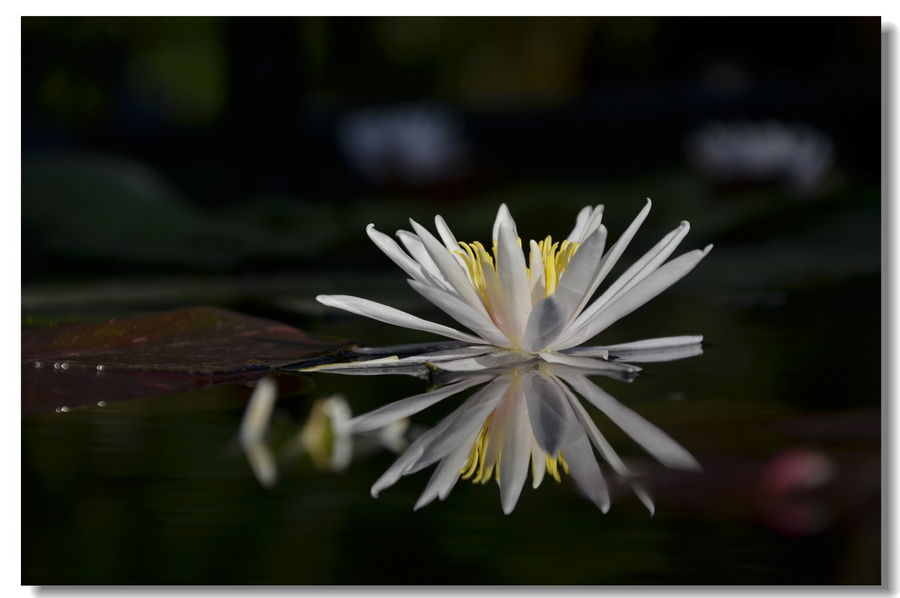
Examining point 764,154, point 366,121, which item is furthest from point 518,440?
point 366,121

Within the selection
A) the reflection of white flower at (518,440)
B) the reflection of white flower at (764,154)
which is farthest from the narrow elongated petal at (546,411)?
the reflection of white flower at (764,154)

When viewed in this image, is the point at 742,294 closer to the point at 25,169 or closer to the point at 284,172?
the point at 284,172

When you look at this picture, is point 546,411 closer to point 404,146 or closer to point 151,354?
point 151,354

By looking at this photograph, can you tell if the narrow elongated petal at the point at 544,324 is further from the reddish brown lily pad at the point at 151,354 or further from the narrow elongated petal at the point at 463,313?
the reddish brown lily pad at the point at 151,354

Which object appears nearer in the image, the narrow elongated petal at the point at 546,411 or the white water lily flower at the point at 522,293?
the narrow elongated petal at the point at 546,411

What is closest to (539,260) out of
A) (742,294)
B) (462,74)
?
(742,294)
